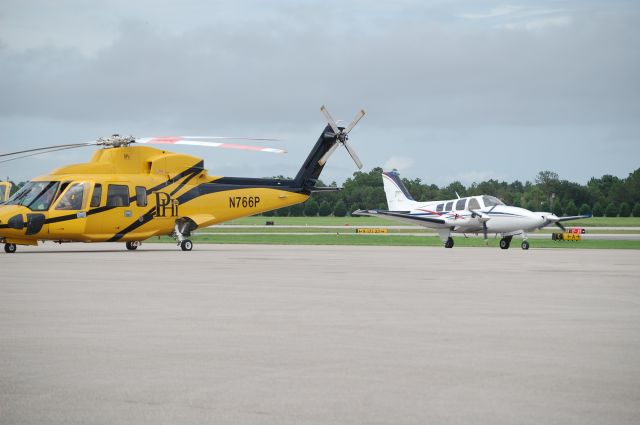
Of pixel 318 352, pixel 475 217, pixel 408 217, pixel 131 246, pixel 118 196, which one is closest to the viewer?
pixel 318 352

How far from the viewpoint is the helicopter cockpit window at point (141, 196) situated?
33.0 metres

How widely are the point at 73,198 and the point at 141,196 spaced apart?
2.89 meters

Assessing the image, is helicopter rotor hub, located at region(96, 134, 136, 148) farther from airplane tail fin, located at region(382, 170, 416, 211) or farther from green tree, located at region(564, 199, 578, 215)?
green tree, located at region(564, 199, 578, 215)

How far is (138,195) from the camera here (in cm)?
3306

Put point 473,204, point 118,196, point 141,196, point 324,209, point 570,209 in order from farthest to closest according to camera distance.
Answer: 1. point 324,209
2. point 570,209
3. point 473,204
4. point 141,196
5. point 118,196

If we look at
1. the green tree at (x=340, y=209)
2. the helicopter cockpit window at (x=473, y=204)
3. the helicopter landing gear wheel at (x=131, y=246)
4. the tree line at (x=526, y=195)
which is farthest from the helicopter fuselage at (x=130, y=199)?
the green tree at (x=340, y=209)

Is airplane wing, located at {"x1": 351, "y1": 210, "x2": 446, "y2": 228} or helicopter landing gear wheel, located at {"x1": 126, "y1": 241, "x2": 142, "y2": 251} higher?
airplane wing, located at {"x1": 351, "y1": 210, "x2": 446, "y2": 228}

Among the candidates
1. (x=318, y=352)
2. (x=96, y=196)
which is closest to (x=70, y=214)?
(x=96, y=196)

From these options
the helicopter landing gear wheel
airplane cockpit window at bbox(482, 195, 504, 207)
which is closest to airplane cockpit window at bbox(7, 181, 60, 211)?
the helicopter landing gear wheel

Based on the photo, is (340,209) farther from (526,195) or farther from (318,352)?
(318,352)

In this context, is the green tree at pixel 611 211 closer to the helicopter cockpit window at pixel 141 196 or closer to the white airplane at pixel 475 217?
the white airplane at pixel 475 217

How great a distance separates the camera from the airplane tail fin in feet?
→ 151

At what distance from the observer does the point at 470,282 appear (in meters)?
18.3

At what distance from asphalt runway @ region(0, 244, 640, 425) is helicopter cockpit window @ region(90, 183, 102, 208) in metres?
13.7
